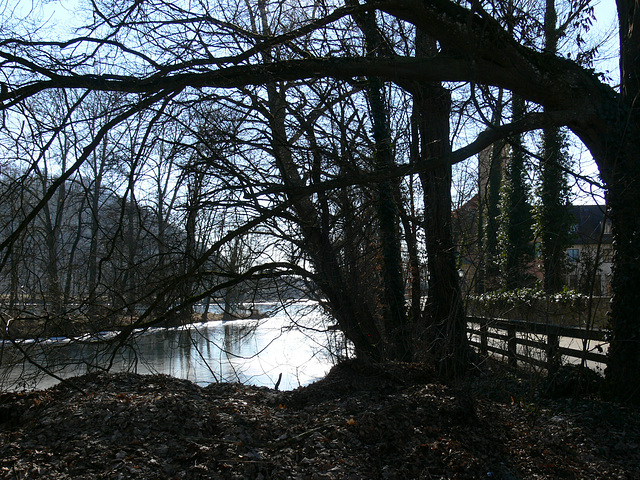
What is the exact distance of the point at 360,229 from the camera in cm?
897

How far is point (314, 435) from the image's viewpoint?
14.1 feet

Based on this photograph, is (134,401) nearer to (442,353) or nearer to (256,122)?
(442,353)

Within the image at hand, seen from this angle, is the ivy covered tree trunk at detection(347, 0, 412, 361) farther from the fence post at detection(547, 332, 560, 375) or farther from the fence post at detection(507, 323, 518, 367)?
the fence post at detection(547, 332, 560, 375)

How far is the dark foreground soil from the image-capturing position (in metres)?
3.72

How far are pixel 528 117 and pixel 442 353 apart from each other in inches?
121

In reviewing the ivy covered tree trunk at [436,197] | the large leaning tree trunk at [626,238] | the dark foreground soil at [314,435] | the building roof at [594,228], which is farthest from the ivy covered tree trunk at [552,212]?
the dark foreground soil at [314,435]

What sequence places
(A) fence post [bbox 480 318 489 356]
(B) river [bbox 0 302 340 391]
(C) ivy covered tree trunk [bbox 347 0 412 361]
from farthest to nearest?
(C) ivy covered tree trunk [bbox 347 0 412 361], (A) fence post [bbox 480 318 489 356], (B) river [bbox 0 302 340 391]

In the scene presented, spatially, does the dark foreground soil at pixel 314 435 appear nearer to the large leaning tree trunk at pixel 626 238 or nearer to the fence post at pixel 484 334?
the large leaning tree trunk at pixel 626 238

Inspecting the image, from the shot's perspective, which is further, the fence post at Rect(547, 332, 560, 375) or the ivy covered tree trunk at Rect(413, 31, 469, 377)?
the ivy covered tree trunk at Rect(413, 31, 469, 377)

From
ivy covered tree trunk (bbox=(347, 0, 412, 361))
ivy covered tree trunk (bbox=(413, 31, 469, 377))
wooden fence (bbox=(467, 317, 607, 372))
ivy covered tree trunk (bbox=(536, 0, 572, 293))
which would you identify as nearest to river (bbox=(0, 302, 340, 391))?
ivy covered tree trunk (bbox=(347, 0, 412, 361))

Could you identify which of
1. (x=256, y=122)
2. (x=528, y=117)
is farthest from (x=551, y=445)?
(x=256, y=122)

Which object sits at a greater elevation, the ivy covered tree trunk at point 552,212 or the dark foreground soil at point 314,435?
the ivy covered tree trunk at point 552,212

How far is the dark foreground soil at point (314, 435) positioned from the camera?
3.72 meters

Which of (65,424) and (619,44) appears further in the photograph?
(619,44)
